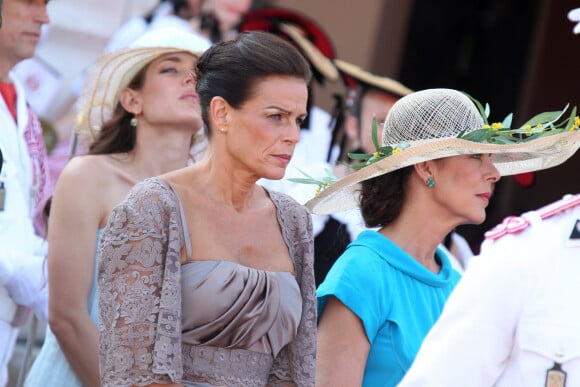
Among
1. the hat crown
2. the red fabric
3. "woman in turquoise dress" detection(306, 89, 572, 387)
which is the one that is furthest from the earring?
the red fabric

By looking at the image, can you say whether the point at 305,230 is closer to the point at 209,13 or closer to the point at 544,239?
the point at 544,239

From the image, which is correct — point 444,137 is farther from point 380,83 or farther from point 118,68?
point 380,83

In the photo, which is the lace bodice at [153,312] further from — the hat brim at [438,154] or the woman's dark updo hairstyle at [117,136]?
the woman's dark updo hairstyle at [117,136]

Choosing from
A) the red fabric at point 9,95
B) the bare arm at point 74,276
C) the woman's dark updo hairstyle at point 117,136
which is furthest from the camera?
the red fabric at point 9,95

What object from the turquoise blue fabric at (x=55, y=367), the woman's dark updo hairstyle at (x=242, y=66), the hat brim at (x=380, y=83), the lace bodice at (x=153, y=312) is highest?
the woman's dark updo hairstyle at (x=242, y=66)

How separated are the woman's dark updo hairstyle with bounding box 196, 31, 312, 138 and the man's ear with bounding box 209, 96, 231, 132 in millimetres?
13

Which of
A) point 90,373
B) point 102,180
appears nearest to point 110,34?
point 102,180

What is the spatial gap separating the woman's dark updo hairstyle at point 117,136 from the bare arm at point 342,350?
1.13 m

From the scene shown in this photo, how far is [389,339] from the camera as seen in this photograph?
10.1ft

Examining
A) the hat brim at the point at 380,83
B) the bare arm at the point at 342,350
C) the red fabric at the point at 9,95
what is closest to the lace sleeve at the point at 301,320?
the bare arm at the point at 342,350

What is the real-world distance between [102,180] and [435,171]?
3.41 ft

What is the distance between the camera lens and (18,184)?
387 centimetres

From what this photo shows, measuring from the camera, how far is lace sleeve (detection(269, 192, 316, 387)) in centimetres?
274

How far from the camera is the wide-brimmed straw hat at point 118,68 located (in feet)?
12.9
